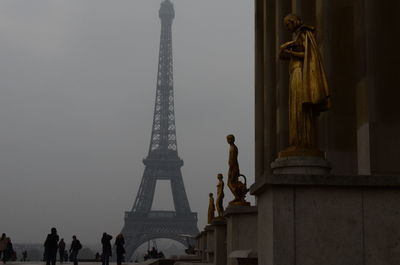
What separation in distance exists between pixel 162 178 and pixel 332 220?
12385 centimetres

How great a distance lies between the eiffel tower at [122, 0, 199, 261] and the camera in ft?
401

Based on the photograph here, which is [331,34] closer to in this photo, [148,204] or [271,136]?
[271,136]

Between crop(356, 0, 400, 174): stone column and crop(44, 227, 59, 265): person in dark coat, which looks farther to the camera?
crop(44, 227, 59, 265): person in dark coat

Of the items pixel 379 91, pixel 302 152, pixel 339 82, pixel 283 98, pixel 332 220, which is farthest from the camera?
pixel 283 98

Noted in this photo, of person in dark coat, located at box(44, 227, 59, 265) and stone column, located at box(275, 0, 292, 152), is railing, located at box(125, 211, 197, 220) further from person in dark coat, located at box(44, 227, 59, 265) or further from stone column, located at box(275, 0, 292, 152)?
stone column, located at box(275, 0, 292, 152)

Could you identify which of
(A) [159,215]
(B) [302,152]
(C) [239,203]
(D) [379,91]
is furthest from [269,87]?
(A) [159,215]

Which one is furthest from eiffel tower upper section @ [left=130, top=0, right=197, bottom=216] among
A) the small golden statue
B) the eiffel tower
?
the small golden statue

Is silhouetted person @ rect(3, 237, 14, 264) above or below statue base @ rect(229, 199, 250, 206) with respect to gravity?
below

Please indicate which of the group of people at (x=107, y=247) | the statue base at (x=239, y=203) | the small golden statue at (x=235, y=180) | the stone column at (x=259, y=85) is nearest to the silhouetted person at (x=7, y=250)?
the group of people at (x=107, y=247)

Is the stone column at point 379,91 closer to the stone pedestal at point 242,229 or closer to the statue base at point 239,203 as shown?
the stone pedestal at point 242,229

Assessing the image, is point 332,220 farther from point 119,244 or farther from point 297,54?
point 119,244

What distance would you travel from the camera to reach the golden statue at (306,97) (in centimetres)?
1126

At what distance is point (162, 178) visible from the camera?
5256 inches

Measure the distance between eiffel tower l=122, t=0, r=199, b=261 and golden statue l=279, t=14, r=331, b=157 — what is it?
330ft
